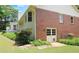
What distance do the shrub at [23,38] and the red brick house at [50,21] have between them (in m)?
0.07

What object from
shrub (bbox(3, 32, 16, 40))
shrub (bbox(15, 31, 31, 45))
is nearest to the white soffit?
shrub (bbox(15, 31, 31, 45))

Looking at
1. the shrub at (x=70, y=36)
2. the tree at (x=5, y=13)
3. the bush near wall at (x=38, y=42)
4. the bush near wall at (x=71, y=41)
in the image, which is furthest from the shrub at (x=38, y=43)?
the tree at (x=5, y=13)

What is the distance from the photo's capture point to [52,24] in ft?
31.2

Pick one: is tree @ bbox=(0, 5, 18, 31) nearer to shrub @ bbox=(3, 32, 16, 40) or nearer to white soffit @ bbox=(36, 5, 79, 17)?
shrub @ bbox=(3, 32, 16, 40)

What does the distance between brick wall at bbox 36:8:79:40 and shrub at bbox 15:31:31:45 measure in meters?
0.16

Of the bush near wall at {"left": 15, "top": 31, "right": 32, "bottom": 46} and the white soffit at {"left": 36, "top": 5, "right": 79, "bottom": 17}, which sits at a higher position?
the white soffit at {"left": 36, "top": 5, "right": 79, "bottom": 17}

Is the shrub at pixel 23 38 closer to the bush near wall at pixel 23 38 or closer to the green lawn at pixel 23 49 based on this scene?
the bush near wall at pixel 23 38

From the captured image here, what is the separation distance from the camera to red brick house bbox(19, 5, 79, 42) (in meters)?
9.48

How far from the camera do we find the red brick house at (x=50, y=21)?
9477 millimetres

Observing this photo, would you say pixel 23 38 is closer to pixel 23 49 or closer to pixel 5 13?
pixel 23 49

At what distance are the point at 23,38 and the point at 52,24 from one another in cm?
53

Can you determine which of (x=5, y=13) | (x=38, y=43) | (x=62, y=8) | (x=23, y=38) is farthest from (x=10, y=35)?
(x=62, y=8)
